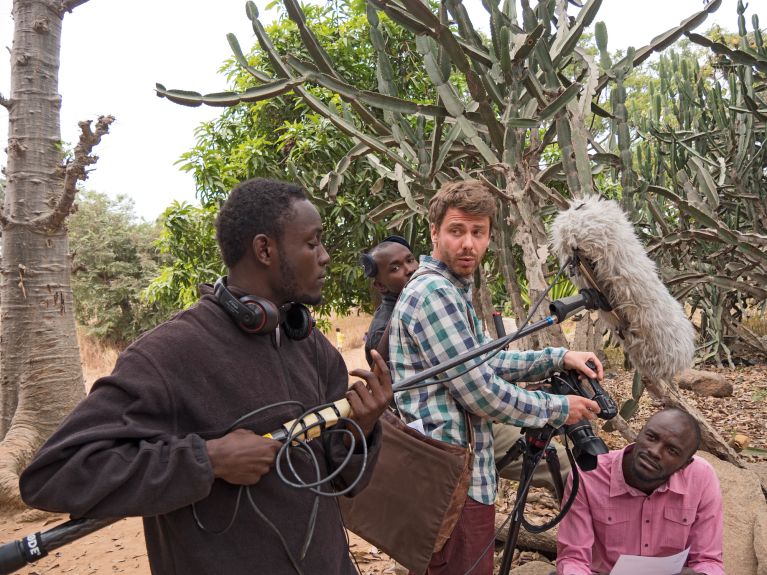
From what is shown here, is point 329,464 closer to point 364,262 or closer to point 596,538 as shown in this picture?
point 596,538

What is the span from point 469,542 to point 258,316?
1366 millimetres

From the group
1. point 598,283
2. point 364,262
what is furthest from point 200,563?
point 364,262

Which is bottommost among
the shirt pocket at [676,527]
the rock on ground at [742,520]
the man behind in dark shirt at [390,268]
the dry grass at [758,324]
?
the rock on ground at [742,520]

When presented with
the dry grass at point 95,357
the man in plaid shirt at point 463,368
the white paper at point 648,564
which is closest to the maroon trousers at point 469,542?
the man in plaid shirt at point 463,368

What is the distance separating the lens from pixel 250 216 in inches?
61.6

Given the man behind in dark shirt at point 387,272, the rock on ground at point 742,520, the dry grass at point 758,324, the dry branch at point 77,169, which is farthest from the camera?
the dry grass at point 758,324

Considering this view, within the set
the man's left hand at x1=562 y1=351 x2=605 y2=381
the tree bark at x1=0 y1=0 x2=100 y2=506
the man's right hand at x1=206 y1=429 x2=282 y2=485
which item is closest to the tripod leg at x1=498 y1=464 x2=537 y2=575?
the man's left hand at x1=562 y1=351 x2=605 y2=381

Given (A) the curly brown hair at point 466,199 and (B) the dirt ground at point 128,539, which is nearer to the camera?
(A) the curly brown hair at point 466,199

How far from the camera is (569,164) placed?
338 cm

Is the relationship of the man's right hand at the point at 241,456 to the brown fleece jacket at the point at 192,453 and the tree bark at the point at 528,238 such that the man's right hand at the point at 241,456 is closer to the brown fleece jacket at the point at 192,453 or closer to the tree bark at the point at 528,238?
the brown fleece jacket at the point at 192,453

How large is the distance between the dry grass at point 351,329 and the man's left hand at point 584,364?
1290cm

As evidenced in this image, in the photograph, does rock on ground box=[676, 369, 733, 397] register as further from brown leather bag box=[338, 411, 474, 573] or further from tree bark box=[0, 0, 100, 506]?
tree bark box=[0, 0, 100, 506]

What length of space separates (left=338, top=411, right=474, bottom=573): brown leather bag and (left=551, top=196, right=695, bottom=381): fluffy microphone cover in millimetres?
708

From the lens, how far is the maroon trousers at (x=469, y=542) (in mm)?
2281
